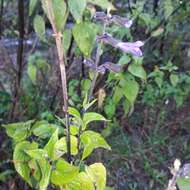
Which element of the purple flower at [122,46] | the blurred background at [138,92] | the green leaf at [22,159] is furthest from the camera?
the blurred background at [138,92]

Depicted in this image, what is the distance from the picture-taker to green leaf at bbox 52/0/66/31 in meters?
1.08

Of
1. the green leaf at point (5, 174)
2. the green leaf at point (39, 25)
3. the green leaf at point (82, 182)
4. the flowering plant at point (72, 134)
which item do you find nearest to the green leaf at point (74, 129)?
the flowering plant at point (72, 134)

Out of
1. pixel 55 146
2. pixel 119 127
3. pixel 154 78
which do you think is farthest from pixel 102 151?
pixel 55 146

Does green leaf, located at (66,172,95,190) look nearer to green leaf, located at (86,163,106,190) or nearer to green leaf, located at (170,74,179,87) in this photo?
green leaf, located at (86,163,106,190)

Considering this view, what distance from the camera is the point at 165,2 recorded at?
7.13 ft

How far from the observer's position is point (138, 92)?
2.45 metres

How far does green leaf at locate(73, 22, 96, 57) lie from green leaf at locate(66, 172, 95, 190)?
362mm

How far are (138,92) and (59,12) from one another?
136cm

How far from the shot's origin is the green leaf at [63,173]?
44.2 inches

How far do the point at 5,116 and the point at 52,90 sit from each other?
27cm

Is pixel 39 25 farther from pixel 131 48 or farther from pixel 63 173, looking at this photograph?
pixel 63 173

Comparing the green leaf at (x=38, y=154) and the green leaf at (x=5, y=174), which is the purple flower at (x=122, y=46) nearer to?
the green leaf at (x=38, y=154)

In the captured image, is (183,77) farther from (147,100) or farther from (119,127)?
(119,127)

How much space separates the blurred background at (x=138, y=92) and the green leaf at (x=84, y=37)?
0.46 m
